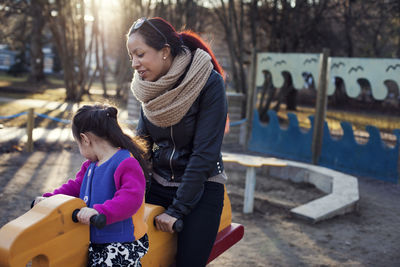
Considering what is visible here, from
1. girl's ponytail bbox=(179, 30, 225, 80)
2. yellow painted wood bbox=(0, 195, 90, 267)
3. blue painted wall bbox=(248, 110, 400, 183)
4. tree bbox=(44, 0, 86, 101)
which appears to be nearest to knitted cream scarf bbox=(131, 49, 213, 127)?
girl's ponytail bbox=(179, 30, 225, 80)

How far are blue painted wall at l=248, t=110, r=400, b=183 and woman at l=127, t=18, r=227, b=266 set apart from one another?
5.61m

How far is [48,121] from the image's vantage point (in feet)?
38.6

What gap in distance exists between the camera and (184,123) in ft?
7.36

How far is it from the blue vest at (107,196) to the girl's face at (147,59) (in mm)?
456

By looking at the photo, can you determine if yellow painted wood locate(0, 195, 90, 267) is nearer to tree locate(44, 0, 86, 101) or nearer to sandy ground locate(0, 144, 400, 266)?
sandy ground locate(0, 144, 400, 266)

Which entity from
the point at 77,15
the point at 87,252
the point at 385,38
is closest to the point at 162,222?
the point at 87,252

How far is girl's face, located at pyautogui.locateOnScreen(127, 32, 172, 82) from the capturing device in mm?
2158

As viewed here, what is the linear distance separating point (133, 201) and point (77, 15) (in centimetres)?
1729

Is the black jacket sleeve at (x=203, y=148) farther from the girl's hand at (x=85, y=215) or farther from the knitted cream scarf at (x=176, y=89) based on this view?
the girl's hand at (x=85, y=215)

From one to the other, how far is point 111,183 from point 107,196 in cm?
6

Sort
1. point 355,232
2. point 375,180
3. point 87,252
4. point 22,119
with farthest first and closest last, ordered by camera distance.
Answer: point 22,119 → point 375,180 → point 355,232 → point 87,252

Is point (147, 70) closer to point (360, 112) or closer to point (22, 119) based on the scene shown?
point (360, 112)

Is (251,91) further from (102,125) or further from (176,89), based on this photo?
(102,125)

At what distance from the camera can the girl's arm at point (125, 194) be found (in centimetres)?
185
